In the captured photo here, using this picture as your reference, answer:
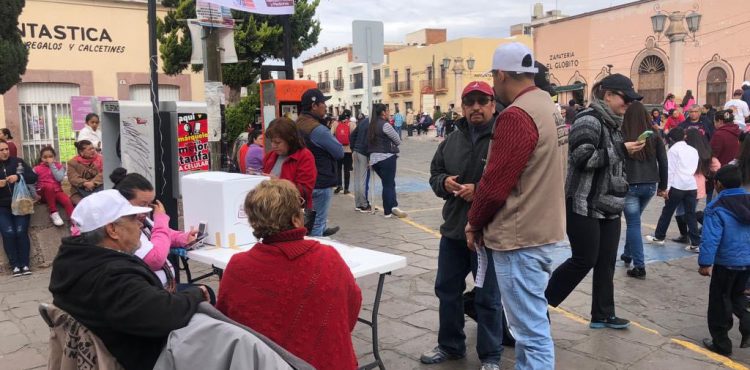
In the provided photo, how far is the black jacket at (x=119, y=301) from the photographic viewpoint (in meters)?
2.13

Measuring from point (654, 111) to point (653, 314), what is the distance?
561 inches

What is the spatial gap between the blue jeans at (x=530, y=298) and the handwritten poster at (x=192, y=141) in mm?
4332

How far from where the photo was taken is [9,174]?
646 cm

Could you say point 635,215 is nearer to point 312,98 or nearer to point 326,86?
point 312,98

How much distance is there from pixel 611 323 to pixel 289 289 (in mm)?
3068

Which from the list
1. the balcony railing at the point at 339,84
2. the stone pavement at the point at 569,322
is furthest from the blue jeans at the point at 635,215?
the balcony railing at the point at 339,84

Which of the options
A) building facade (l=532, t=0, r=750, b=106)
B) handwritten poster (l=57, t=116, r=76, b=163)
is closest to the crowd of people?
handwritten poster (l=57, t=116, r=76, b=163)

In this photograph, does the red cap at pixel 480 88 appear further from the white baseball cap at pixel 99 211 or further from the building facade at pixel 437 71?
the building facade at pixel 437 71

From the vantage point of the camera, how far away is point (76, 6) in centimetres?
1819

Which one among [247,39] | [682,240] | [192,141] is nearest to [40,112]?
[247,39]

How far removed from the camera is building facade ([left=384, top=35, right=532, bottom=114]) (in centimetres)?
4394

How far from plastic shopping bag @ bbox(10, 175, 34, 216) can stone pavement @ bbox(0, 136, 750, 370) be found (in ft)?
2.41

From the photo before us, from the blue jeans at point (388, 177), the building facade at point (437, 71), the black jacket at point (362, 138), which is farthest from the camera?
the building facade at point (437, 71)

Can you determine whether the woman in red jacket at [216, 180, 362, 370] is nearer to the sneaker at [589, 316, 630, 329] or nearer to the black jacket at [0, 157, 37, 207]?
the sneaker at [589, 316, 630, 329]
